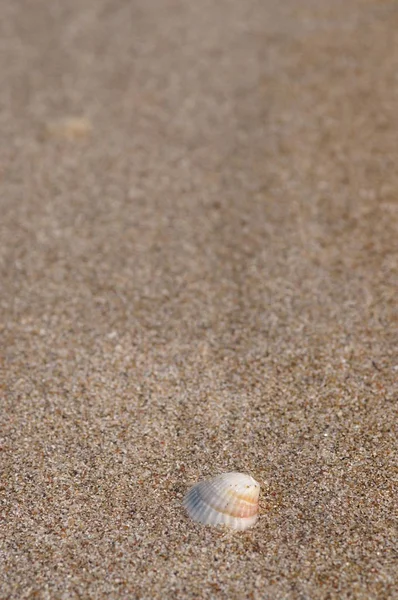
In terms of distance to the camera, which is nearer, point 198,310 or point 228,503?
point 228,503

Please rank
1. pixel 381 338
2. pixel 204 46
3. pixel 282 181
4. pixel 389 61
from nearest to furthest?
pixel 381 338, pixel 282 181, pixel 389 61, pixel 204 46

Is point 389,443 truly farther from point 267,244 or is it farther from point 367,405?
point 267,244

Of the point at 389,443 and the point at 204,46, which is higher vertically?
the point at 204,46

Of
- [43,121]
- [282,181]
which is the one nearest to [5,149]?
[43,121]
